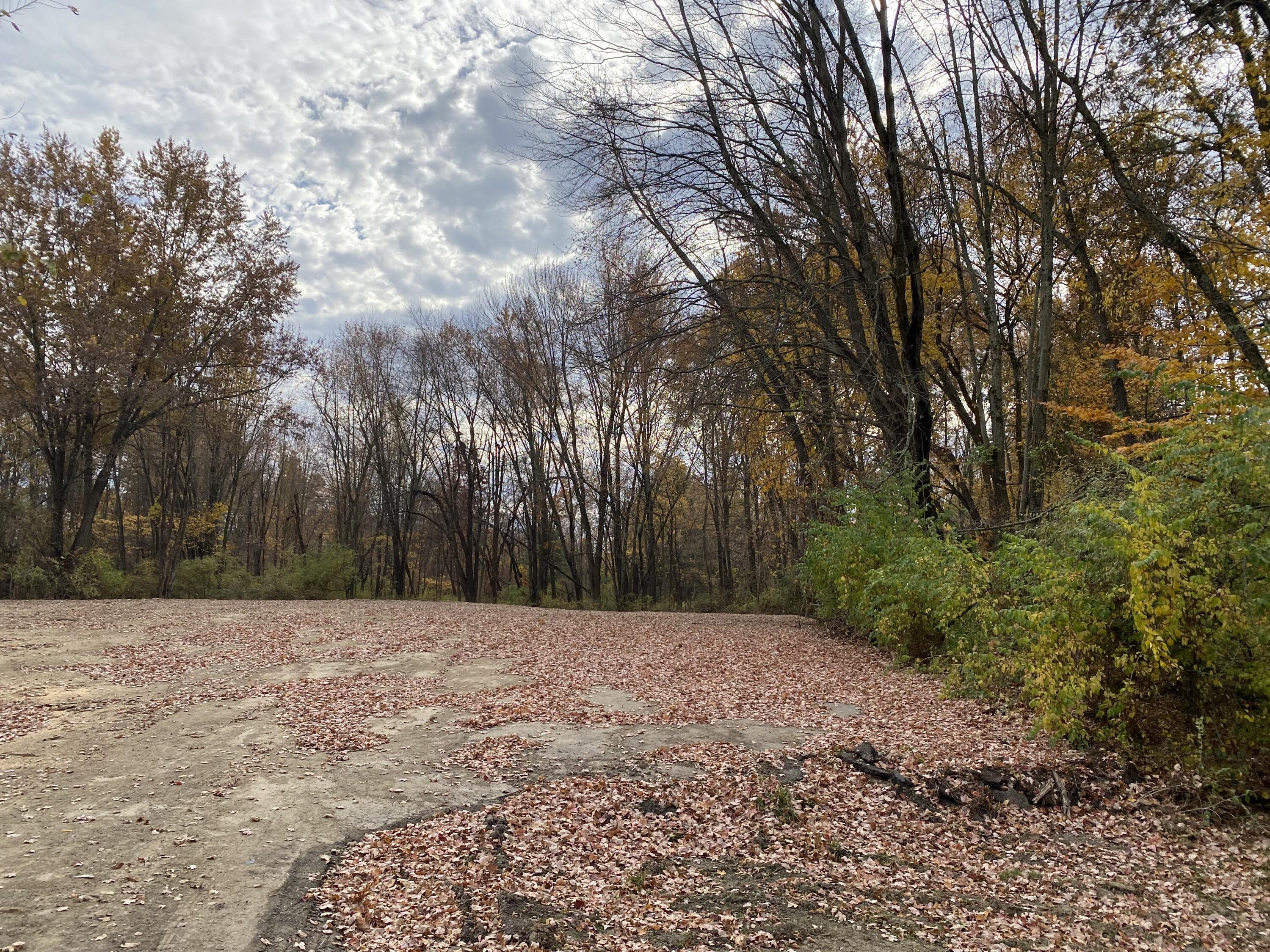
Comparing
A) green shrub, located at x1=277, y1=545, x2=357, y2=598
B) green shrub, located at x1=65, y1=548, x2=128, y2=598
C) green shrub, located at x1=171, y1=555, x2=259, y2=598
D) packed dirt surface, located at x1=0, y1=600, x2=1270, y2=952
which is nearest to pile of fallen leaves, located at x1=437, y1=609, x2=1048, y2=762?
packed dirt surface, located at x1=0, y1=600, x2=1270, y2=952

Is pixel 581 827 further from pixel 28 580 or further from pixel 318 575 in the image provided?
pixel 318 575

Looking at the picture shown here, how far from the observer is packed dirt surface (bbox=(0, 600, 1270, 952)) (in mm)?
3090

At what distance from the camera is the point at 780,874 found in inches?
143

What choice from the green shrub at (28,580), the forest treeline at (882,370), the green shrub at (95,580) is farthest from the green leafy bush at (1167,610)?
the green shrub at (28,580)

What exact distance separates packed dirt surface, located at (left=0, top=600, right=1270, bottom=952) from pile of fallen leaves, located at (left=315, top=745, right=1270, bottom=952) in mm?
15

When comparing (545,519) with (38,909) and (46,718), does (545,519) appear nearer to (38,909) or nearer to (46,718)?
(46,718)

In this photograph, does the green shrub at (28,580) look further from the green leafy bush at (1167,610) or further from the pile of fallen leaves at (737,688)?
the green leafy bush at (1167,610)

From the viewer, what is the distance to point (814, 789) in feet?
14.8

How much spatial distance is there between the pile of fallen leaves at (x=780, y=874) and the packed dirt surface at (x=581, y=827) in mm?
15

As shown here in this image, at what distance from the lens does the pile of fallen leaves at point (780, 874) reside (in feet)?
10.1

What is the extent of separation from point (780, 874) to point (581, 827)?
115 cm

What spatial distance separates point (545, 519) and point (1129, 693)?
24.3 m

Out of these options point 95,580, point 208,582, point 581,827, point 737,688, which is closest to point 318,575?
point 208,582

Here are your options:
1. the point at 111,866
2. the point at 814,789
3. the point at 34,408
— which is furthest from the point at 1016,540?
the point at 34,408
